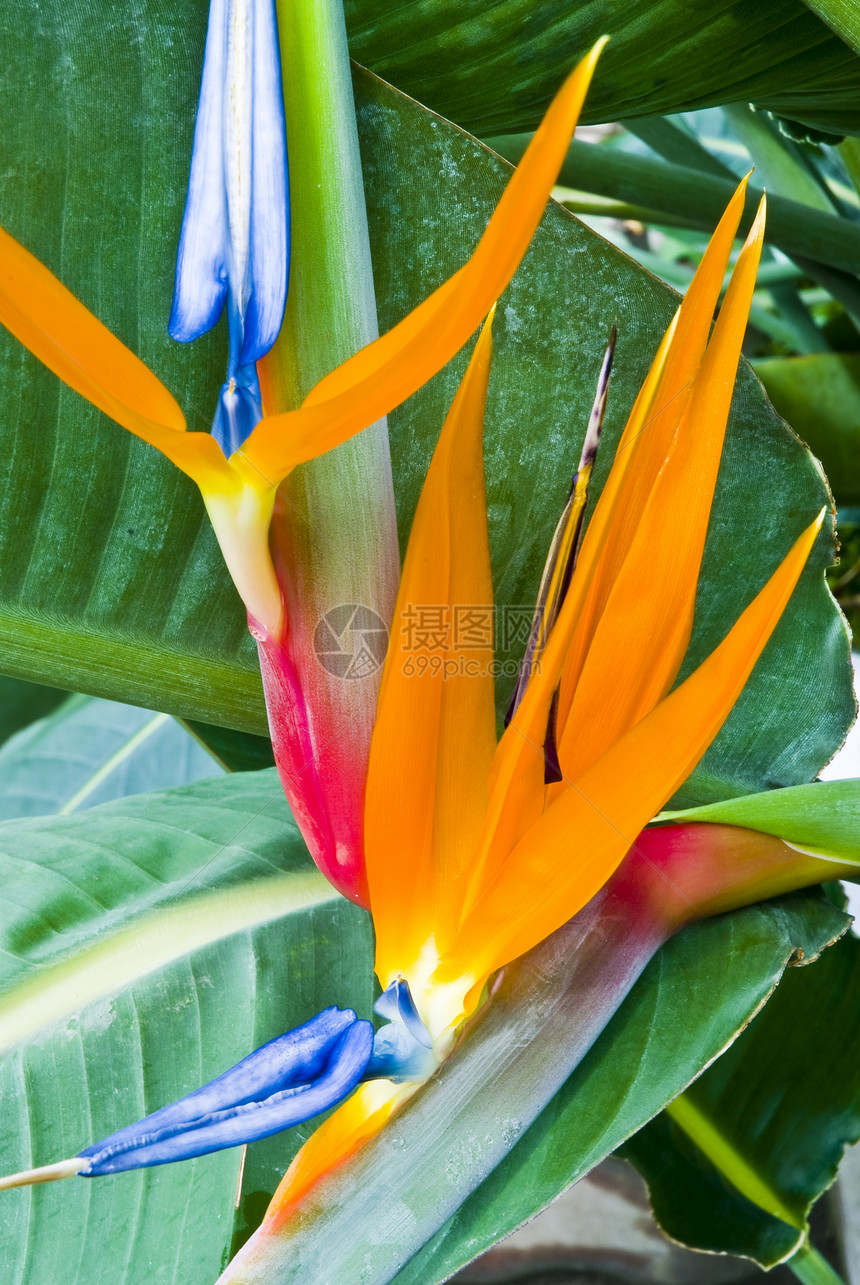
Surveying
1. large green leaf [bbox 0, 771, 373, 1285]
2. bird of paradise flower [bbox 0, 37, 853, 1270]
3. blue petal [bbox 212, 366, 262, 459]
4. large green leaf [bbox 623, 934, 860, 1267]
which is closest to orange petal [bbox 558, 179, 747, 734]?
bird of paradise flower [bbox 0, 37, 853, 1270]

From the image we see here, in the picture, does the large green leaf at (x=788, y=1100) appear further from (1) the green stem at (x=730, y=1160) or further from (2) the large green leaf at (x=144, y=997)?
(2) the large green leaf at (x=144, y=997)

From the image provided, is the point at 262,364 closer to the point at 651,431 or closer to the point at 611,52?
the point at 651,431

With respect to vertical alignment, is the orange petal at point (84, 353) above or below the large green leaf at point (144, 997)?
above

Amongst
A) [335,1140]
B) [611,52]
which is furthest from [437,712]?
[611,52]

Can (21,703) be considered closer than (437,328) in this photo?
No

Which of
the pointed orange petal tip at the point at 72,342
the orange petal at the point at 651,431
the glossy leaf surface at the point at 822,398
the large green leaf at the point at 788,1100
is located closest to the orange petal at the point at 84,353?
the pointed orange petal tip at the point at 72,342

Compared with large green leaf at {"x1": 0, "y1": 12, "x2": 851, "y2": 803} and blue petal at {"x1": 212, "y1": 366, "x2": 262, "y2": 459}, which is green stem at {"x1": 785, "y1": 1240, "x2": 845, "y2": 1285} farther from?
blue petal at {"x1": 212, "y1": 366, "x2": 262, "y2": 459}
